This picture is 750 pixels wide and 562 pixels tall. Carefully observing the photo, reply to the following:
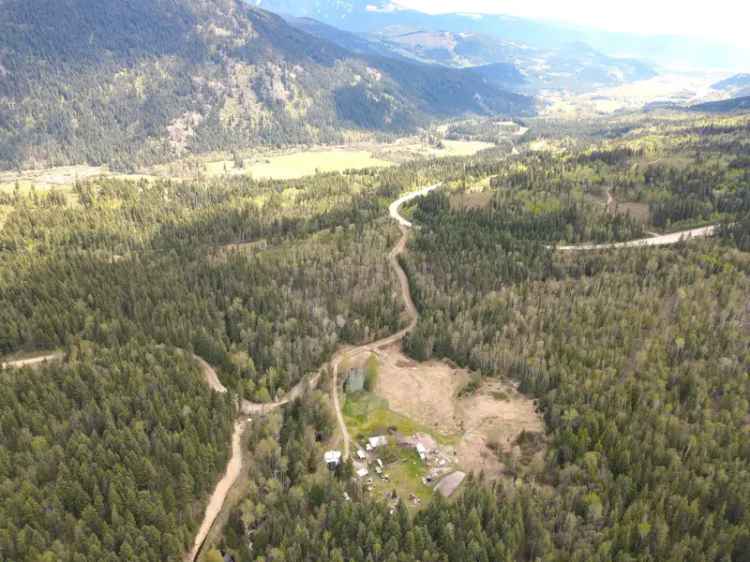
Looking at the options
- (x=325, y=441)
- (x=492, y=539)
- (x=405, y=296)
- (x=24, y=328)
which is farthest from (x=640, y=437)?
(x=24, y=328)

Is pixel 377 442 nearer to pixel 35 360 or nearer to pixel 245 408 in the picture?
pixel 245 408

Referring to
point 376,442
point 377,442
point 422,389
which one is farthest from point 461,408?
point 376,442

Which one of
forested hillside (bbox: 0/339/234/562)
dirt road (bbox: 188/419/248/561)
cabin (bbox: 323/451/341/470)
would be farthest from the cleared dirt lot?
forested hillside (bbox: 0/339/234/562)

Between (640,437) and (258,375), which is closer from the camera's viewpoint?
(640,437)

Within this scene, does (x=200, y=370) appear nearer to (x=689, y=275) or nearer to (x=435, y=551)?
(x=435, y=551)

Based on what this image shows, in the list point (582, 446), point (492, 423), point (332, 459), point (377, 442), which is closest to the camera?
point (582, 446)

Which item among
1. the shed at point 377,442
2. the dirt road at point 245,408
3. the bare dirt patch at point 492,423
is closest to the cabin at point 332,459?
the dirt road at point 245,408

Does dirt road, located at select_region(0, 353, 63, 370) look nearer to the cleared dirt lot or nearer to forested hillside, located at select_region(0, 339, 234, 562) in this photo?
forested hillside, located at select_region(0, 339, 234, 562)

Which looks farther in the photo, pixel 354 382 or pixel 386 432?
pixel 354 382
